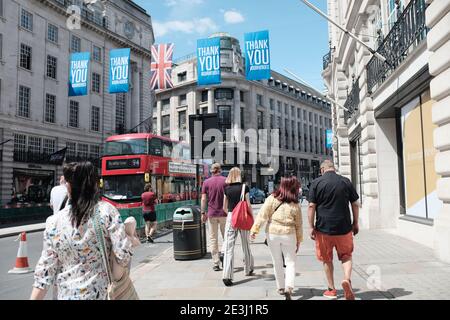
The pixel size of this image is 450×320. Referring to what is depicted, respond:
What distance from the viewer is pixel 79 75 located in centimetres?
2303

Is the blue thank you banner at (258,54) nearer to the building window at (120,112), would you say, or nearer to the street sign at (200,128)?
the street sign at (200,128)

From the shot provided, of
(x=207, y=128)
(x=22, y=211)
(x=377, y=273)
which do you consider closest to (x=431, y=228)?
(x=377, y=273)

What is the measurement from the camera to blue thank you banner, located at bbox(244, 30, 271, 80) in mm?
17781

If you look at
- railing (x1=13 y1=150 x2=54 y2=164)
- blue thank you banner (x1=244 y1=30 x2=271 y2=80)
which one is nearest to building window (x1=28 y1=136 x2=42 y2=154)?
railing (x1=13 y1=150 x2=54 y2=164)

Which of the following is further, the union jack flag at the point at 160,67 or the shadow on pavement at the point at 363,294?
the union jack flag at the point at 160,67

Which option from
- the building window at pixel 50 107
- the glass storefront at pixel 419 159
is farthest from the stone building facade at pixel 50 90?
the glass storefront at pixel 419 159

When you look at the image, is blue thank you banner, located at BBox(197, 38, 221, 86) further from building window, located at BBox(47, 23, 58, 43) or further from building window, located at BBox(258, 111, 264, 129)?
building window, located at BBox(258, 111, 264, 129)

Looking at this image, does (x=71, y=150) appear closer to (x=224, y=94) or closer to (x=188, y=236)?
(x=224, y=94)

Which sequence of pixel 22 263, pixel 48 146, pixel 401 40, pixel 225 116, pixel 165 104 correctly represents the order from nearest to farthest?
pixel 22 263 < pixel 401 40 < pixel 48 146 < pixel 225 116 < pixel 165 104

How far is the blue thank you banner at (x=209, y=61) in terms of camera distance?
19125mm

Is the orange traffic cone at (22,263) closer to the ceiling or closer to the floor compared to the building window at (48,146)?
closer to the floor

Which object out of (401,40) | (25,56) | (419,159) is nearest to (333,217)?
(419,159)

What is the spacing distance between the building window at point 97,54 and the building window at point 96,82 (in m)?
1.46

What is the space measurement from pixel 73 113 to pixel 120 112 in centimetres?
739
